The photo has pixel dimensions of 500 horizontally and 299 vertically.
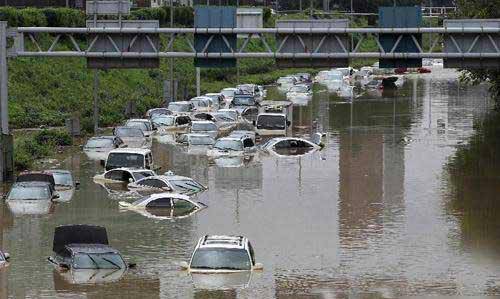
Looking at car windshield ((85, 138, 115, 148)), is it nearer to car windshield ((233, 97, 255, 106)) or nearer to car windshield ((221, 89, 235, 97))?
car windshield ((233, 97, 255, 106))

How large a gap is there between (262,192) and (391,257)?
1460 centimetres

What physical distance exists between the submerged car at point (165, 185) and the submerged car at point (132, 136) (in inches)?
617

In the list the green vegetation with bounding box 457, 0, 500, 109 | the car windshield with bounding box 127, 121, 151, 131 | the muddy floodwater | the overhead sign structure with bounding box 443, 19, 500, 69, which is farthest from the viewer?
the green vegetation with bounding box 457, 0, 500, 109

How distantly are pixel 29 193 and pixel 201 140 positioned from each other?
69.8 ft

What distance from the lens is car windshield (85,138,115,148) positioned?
66.0m

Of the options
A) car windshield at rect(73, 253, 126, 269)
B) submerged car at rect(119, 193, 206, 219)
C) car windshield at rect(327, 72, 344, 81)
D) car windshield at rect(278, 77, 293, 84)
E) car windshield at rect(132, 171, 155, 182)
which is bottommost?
car windshield at rect(327, 72, 344, 81)

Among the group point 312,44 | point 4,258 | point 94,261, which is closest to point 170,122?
point 312,44

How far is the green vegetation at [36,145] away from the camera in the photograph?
5903 cm

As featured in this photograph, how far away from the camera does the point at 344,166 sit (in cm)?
6331

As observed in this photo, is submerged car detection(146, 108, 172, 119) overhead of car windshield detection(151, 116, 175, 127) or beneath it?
overhead

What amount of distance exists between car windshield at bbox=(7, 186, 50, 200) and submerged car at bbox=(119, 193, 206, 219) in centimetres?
272

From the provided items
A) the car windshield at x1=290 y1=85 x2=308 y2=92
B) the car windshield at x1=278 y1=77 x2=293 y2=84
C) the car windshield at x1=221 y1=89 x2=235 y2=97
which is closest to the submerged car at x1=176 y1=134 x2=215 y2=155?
the car windshield at x1=221 y1=89 x2=235 y2=97

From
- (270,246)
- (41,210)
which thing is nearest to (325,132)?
(41,210)

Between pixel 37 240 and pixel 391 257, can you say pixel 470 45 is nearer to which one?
pixel 391 257
